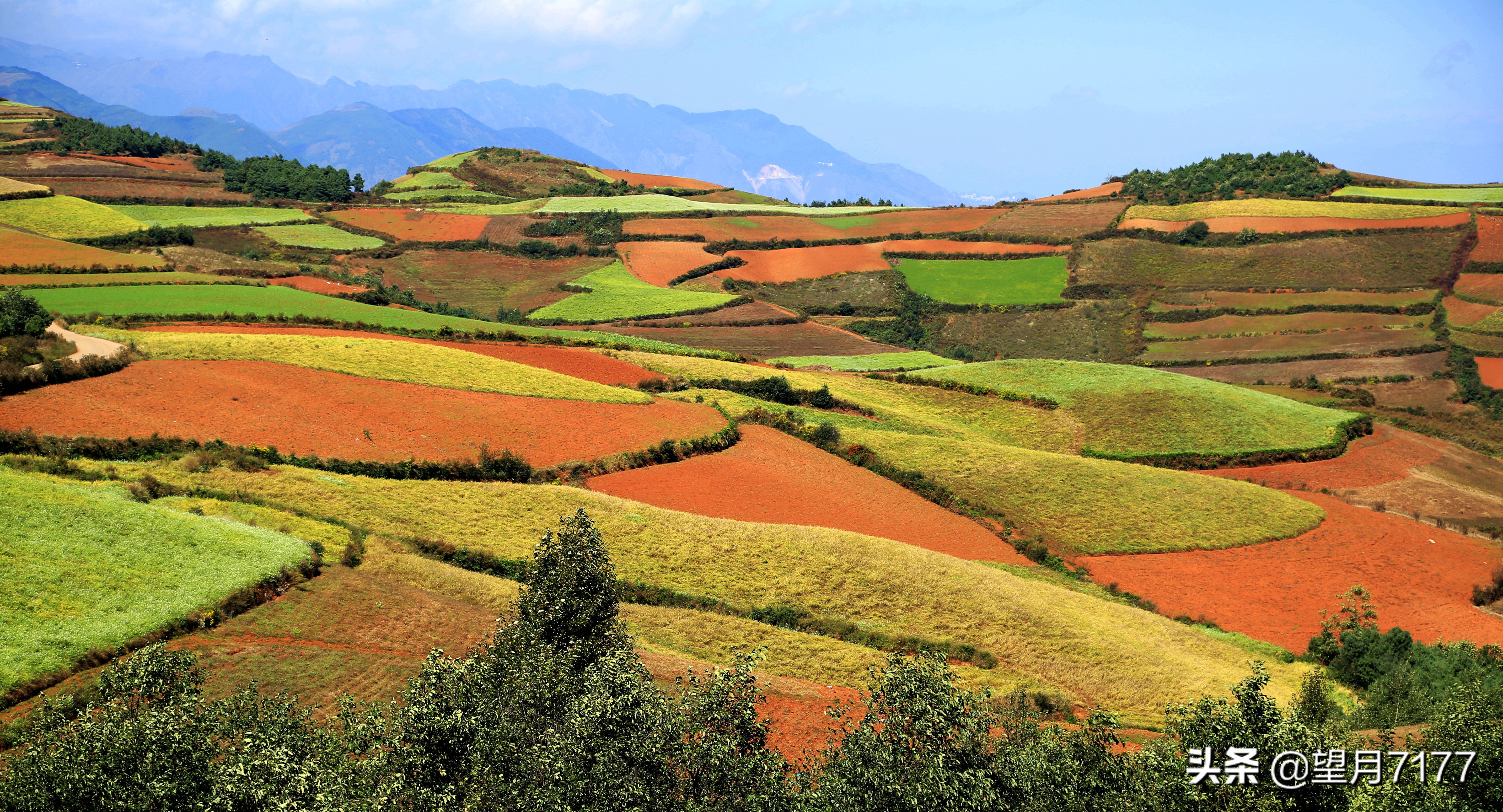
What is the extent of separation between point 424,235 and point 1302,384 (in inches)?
4304

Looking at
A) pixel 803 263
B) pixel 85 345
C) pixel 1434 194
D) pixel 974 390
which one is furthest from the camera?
Answer: pixel 1434 194

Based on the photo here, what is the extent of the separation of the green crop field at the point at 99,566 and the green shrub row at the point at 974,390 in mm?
56619

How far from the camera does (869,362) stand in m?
91.8

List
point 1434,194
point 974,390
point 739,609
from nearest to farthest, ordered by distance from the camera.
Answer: point 739,609
point 974,390
point 1434,194

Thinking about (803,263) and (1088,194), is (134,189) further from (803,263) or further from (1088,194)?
(1088,194)

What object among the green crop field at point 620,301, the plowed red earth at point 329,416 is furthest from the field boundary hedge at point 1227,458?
the green crop field at point 620,301

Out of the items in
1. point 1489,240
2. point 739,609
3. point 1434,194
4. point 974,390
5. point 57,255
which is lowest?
point 739,609

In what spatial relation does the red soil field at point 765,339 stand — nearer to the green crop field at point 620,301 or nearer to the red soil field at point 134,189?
the green crop field at point 620,301

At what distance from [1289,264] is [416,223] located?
396 ft


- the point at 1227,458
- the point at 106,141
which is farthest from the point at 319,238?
the point at 1227,458

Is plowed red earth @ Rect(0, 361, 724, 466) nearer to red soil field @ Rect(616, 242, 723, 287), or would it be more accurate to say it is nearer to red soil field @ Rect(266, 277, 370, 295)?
red soil field @ Rect(266, 277, 370, 295)

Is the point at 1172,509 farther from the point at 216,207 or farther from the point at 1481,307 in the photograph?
the point at 216,207

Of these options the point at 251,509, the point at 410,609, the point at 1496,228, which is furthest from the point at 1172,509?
the point at 1496,228

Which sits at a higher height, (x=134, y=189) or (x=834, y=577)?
(x=134, y=189)
